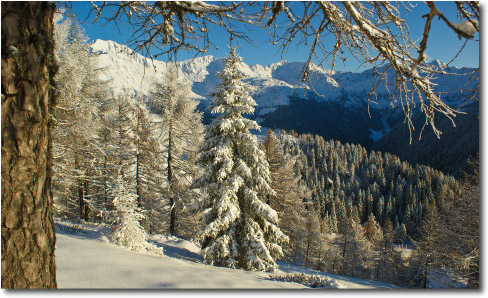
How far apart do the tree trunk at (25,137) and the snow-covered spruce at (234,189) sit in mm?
6937

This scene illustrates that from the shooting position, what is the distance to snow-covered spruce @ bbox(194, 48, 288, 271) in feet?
27.3

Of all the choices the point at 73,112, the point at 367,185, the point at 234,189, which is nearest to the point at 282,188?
the point at 234,189

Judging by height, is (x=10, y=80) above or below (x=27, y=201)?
above

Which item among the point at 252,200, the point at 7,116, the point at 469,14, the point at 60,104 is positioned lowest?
the point at 252,200

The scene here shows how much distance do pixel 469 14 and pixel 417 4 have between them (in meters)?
0.45

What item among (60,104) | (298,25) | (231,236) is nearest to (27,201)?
(298,25)

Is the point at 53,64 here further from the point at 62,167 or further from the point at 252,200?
the point at 62,167

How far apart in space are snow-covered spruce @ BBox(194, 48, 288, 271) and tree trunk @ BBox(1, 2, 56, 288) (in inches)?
273

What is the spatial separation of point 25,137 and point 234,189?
722cm

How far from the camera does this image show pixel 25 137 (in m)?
1.47

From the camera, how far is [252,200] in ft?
29.2

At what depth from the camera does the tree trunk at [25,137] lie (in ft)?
4.69

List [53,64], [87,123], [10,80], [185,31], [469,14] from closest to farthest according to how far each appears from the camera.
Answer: [10,80], [53,64], [469,14], [185,31], [87,123]

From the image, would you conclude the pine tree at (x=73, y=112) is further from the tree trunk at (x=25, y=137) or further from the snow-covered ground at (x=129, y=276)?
the tree trunk at (x=25, y=137)
